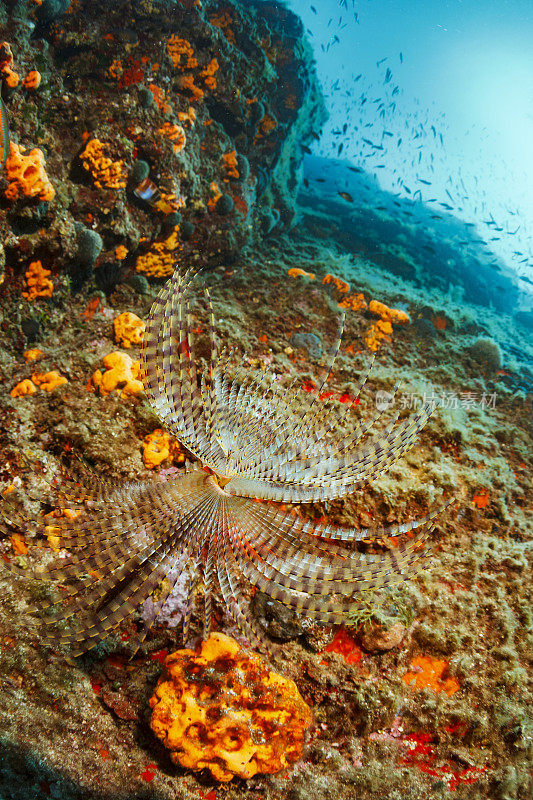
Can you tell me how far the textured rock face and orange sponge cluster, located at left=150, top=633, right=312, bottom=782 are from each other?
5090 millimetres

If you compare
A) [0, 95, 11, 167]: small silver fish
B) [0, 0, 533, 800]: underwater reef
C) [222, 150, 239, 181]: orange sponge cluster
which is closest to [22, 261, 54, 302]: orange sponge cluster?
[0, 0, 533, 800]: underwater reef

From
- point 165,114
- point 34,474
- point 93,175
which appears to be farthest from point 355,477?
point 165,114

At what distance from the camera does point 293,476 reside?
2.04 m

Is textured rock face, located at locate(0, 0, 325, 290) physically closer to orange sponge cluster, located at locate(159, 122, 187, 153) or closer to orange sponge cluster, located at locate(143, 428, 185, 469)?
orange sponge cluster, located at locate(159, 122, 187, 153)

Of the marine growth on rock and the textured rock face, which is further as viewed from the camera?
the textured rock face

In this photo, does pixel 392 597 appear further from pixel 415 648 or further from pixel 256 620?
pixel 256 620

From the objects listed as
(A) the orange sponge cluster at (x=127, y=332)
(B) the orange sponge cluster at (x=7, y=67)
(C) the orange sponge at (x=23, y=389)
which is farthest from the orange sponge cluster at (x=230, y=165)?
(C) the orange sponge at (x=23, y=389)

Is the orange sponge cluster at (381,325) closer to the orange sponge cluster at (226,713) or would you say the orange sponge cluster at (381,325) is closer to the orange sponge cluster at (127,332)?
the orange sponge cluster at (127,332)

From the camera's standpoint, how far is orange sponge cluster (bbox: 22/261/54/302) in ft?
16.4

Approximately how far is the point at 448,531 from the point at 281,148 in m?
12.3

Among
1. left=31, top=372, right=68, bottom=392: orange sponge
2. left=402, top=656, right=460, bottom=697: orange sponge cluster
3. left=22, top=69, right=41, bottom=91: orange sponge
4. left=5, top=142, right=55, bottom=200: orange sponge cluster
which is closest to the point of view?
left=402, top=656, right=460, bottom=697: orange sponge cluster

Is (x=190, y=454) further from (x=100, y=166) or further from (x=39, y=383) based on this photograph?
(x=100, y=166)

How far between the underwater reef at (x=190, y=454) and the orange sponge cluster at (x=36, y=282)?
0.10 ft

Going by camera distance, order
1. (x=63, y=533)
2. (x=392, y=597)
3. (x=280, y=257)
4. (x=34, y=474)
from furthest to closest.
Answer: (x=280, y=257), (x=34, y=474), (x=392, y=597), (x=63, y=533)
